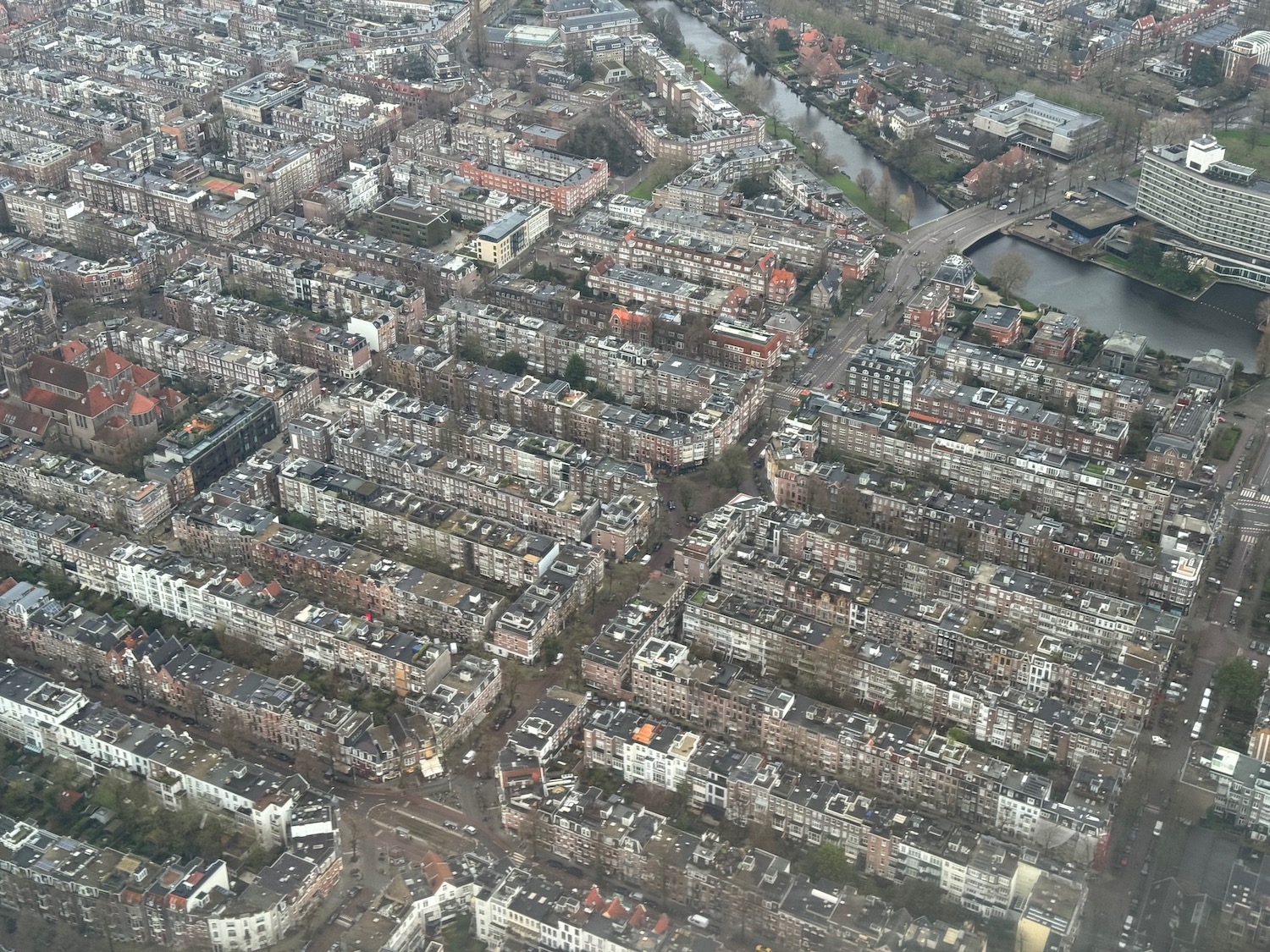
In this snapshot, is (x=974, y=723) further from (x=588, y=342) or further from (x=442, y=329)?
(x=442, y=329)

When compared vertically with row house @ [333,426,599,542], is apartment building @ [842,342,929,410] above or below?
above

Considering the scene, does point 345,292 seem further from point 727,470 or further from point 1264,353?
point 1264,353

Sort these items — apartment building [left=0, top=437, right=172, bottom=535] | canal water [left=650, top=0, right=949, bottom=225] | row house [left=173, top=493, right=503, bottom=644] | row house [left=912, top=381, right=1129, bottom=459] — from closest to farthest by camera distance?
row house [left=173, top=493, right=503, bottom=644] → apartment building [left=0, top=437, right=172, bottom=535] → row house [left=912, top=381, right=1129, bottom=459] → canal water [left=650, top=0, right=949, bottom=225]

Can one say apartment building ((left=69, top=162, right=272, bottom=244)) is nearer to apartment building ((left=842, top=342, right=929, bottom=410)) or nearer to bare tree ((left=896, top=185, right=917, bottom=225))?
bare tree ((left=896, top=185, right=917, bottom=225))

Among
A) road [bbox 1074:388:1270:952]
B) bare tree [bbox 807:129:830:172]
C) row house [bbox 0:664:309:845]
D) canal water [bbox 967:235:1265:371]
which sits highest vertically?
bare tree [bbox 807:129:830:172]

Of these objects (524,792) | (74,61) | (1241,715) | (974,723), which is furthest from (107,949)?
(74,61)

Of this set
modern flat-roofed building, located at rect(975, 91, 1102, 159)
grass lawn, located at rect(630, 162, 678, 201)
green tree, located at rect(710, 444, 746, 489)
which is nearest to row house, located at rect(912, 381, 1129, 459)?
green tree, located at rect(710, 444, 746, 489)

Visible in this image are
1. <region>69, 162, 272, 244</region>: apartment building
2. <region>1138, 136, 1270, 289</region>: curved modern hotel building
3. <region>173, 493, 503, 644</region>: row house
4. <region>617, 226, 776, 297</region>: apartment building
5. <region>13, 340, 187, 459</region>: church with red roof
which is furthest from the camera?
<region>69, 162, 272, 244</region>: apartment building

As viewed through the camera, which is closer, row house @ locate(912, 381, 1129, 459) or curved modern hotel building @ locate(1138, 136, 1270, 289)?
row house @ locate(912, 381, 1129, 459)
